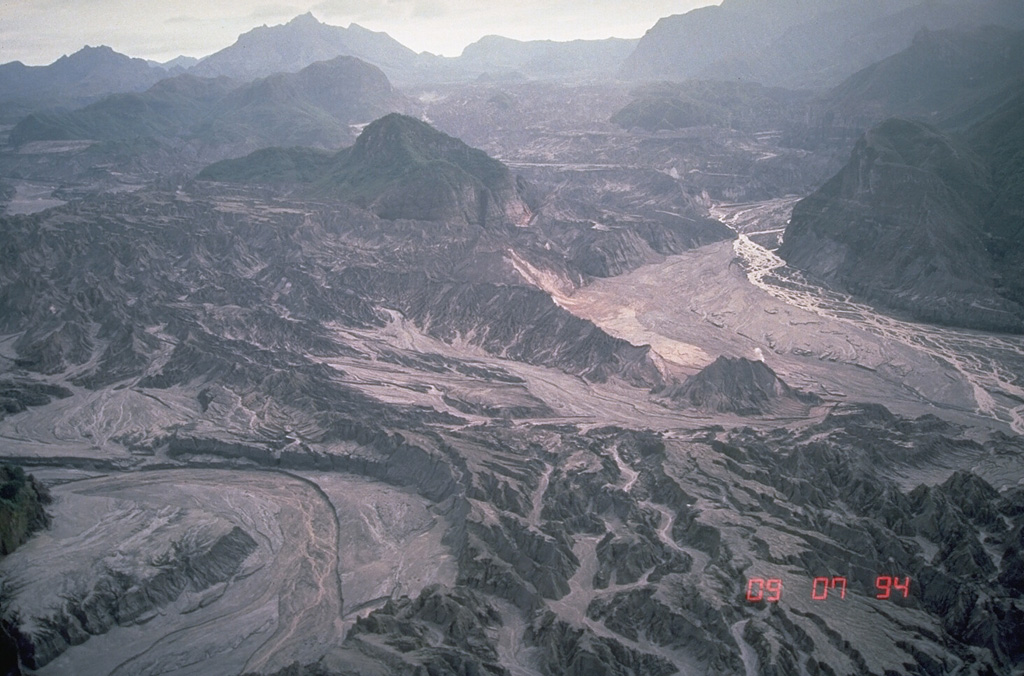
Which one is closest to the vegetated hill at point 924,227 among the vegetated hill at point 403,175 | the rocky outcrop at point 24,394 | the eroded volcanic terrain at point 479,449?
the eroded volcanic terrain at point 479,449

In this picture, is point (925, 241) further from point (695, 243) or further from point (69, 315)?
point (69, 315)

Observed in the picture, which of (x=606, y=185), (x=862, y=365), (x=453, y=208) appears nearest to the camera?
(x=862, y=365)

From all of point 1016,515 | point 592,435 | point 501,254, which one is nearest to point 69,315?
point 501,254

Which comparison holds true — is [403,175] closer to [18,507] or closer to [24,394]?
[24,394]

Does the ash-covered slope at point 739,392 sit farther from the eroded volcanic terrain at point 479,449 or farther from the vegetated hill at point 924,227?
Result: the vegetated hill at point 924,227

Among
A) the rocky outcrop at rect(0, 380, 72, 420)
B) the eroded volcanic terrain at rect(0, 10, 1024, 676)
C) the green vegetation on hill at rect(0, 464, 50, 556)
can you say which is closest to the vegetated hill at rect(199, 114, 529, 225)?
the eroded volcanic terrain at rect(0, 10, 1024, 676)

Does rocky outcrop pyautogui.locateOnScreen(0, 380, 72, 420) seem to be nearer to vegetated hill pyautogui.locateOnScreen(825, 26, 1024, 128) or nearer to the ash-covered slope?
the ash-covered slope
